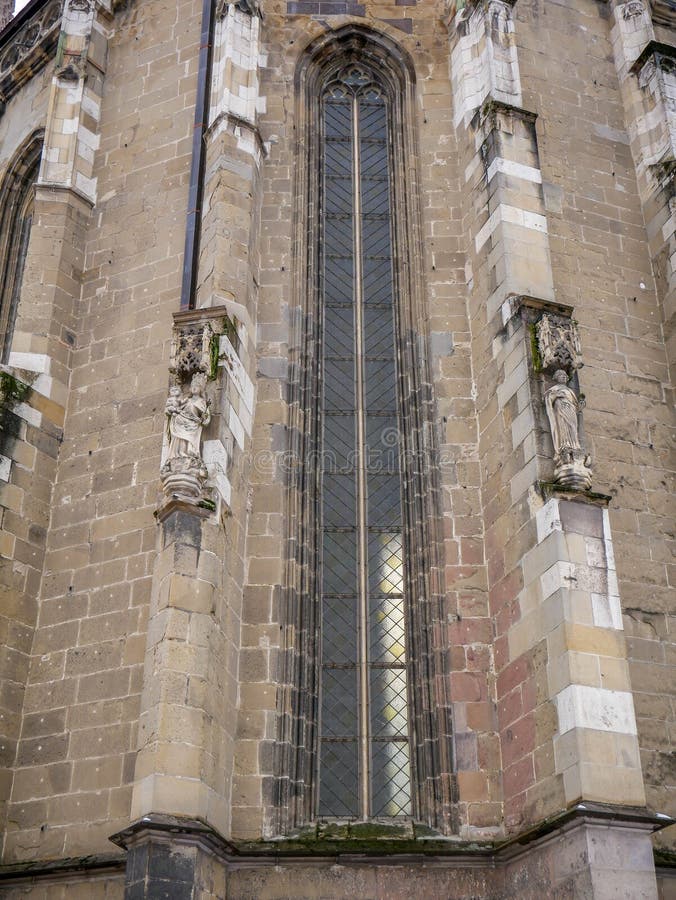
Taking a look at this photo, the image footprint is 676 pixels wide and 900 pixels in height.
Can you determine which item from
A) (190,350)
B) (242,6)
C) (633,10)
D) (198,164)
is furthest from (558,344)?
(633,10)

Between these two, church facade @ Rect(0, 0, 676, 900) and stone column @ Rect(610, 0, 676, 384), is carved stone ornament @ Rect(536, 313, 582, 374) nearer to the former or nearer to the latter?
church facade @ Rect(0, 0, 676, 900)

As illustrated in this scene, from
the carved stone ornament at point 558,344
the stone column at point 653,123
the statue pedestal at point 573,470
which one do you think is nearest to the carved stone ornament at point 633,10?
the stone column at point 653,123

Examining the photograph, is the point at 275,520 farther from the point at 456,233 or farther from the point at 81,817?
the point at 456,233

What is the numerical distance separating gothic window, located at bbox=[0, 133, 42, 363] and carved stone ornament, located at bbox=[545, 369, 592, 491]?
370 inches

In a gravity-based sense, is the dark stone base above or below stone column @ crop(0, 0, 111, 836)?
below

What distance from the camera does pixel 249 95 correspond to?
1574 centimetres

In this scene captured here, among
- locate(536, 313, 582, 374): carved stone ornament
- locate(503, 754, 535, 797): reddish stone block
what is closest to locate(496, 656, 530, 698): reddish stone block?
locate(503, 754, 535, 797): reddish stone block

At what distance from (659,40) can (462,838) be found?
12773mm

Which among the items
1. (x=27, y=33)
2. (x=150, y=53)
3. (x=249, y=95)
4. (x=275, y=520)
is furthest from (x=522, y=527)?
(x=27, y=33)

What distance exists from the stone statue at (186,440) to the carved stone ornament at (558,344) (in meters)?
3.61

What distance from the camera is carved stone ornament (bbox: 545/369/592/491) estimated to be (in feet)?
38.6

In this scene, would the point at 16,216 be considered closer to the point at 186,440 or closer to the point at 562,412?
the point at 186,440

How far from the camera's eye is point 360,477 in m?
14.2

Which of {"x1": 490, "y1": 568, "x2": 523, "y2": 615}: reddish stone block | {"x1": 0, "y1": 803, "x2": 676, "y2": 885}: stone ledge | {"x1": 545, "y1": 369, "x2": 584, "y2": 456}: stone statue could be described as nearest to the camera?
{"x1": 0, "y1": 803, "x2": 676, "y2": 885}: stone ledge
